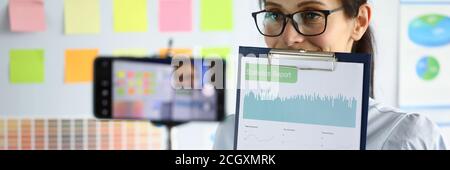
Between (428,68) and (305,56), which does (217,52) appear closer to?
(305,56)

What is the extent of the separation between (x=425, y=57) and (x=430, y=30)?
41 mm

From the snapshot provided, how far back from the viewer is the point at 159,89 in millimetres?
725

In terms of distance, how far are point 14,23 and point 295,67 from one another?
40 centimetres

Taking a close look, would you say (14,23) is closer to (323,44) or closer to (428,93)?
(323,44)

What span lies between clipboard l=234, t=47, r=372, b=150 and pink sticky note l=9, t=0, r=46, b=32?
0.30 meters

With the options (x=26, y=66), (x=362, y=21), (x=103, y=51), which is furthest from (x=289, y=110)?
(x=26, y=66)

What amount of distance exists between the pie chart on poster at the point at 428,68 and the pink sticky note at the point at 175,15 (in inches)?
14.0

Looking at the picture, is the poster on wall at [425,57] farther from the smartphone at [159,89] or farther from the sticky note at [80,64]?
the sticky note at [80,64]

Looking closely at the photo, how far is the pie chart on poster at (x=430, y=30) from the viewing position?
0.76m

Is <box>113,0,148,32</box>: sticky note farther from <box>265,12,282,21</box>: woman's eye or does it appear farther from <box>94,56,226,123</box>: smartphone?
<box>265,12,282,21</box>: woman's eye

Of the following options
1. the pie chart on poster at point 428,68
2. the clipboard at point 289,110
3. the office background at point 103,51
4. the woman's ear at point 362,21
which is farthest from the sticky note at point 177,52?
the pie chart on poster at point 428,68

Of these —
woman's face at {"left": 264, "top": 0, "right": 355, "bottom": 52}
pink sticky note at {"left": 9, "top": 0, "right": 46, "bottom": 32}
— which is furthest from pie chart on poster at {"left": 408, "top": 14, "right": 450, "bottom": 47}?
pink sticky note at {"left": 9, "top": 0, "right": 46, "bottom": 32}

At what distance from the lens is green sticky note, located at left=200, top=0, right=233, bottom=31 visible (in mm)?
734

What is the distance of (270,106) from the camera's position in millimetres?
671
